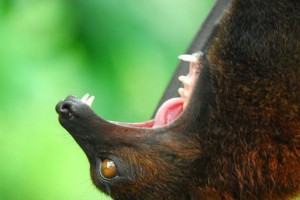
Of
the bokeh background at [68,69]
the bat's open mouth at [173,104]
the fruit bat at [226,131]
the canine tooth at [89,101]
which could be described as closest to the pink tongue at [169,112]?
the bat's open mouth at [173,104]

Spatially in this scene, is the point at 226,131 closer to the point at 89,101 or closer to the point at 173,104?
the point at 173,104

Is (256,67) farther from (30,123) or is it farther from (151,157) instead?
(30,123)

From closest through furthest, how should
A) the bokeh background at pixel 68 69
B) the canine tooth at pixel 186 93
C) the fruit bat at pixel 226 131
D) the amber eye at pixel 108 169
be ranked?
1. the fruit bat at pixel 226 131
2. the amber eye at pixel 108 169
3. the canine tooth at pixel 186 93
4. the bokeh background at pixel 68 69

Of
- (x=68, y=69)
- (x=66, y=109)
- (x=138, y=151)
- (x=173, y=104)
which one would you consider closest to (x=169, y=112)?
(x=173, y=104)

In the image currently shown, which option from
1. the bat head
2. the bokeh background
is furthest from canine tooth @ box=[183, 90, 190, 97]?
the bokeh background

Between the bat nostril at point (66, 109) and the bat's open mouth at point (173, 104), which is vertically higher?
the bat nostril at point (66, 109)

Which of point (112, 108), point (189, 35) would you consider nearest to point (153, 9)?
point (189, 35)

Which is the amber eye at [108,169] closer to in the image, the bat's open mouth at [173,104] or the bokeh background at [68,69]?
the bat's open mouth at [173,104]
